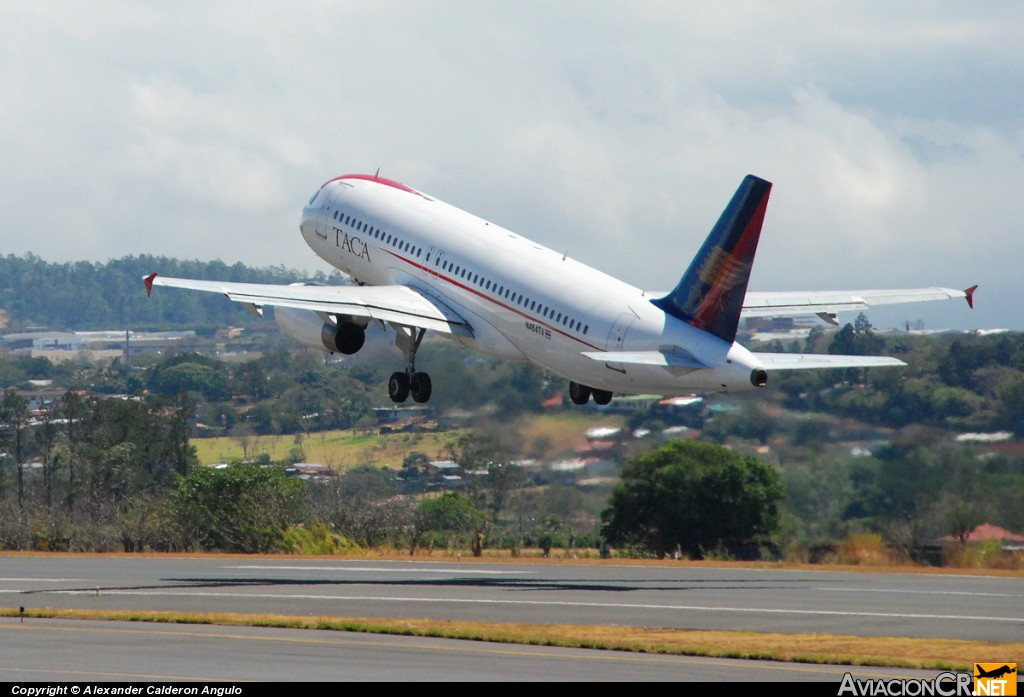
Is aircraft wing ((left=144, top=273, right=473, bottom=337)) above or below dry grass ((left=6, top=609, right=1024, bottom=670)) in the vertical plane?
above

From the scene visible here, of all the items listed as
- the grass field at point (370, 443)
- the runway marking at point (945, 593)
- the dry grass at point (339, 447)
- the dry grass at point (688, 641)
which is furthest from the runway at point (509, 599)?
the dry grass at point (339, 447)

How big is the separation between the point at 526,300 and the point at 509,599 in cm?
1135

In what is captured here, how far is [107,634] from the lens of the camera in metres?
35.1

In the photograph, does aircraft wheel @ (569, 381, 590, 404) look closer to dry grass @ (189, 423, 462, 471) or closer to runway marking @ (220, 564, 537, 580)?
runway marking @ (220, 564, 537, 580)

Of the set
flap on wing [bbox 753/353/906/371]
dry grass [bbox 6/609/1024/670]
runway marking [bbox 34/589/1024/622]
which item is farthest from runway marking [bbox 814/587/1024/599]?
dry grass [bbox 6/609/1024/670]

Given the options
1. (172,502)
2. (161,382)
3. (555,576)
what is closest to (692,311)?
(555,576)

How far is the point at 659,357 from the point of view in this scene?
1841 inches

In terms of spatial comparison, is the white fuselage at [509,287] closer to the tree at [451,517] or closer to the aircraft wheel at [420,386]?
the aircraft wheel at [420,386]

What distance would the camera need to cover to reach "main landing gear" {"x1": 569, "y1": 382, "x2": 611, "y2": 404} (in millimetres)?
57000

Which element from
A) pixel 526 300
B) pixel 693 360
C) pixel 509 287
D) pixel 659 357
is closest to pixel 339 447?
pixel 509 287

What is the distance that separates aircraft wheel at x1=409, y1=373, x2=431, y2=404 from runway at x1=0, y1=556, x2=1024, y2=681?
5558 mm

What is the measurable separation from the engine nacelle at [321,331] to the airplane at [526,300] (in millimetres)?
45

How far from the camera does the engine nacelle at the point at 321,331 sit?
5681cm

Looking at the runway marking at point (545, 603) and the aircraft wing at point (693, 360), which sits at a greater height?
the aircraft wing at point (693, 360)
